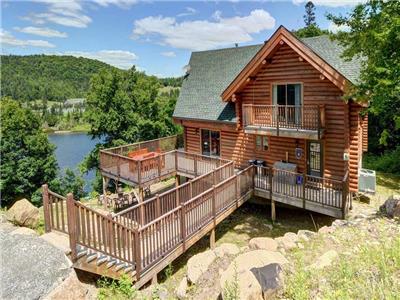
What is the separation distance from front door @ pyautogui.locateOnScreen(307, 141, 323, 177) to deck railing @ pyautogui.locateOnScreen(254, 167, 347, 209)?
2.15 feet

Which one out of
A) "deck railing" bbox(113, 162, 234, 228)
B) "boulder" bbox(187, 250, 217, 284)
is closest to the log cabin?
Answer: "deck railing" bbox(113, 162, 234, 228)

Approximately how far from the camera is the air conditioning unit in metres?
13.4

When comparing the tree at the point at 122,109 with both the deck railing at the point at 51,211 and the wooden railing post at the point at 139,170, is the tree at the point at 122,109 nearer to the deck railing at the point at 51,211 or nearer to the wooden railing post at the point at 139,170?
the wooden railing post at the point at 139,170

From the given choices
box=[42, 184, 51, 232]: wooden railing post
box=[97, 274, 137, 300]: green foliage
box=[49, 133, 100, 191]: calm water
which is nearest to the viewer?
box=[97, 274, 137, 300]: green foliage

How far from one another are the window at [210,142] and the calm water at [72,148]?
25.1 m

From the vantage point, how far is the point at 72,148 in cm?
6078

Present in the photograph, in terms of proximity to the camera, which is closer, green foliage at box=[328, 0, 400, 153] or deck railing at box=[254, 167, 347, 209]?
green foliage at box=[328, 0, 400, 153]

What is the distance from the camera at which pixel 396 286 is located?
411 centimetres

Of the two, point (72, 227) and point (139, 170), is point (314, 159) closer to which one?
point (139, 170)

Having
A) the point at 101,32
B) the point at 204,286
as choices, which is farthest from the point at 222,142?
the point at 101,32

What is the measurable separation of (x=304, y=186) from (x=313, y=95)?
157 inches

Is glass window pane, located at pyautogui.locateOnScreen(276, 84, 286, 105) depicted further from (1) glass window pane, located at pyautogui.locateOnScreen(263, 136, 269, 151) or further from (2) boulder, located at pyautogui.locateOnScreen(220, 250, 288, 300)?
(2) boulder, located at pyautogui.locateOnScreen(220, 250, 288, 300)

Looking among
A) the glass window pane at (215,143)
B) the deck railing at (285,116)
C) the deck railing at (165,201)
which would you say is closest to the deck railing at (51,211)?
the deck railing at (165,201)

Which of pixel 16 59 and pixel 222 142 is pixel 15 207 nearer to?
pixel 222 142
